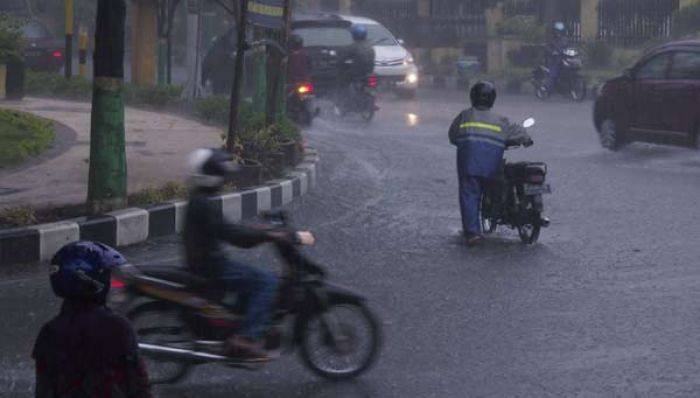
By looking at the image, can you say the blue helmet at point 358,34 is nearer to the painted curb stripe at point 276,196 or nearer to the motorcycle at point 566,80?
the motorcycle at point 566,80

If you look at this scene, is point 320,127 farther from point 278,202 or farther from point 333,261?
point 333,261

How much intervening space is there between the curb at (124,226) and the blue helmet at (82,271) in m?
4.77

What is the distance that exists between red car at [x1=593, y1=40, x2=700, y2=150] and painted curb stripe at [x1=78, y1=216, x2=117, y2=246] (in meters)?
8.80

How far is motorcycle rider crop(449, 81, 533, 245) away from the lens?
1102cm

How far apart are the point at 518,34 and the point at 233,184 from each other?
2497cm

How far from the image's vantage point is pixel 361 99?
22578mm

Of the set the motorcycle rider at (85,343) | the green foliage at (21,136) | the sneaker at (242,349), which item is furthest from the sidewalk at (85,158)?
the motorcycle rider at (85,343)

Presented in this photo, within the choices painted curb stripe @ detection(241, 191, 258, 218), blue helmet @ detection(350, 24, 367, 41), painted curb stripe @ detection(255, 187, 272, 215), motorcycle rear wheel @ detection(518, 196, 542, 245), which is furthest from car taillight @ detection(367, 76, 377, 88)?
motorcycle rear wheel @ detection(518, 196, 542, 245)

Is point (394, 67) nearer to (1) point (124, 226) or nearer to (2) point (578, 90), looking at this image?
(2) point (578, 90)

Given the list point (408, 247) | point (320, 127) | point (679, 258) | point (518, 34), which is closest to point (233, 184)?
point (408, 247)

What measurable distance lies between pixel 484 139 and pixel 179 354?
16.1 feet

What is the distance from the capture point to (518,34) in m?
36.9

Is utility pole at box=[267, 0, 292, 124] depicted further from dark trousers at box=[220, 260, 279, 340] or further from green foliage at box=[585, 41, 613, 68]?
green foliage at box=[585, 41, 613, 68]

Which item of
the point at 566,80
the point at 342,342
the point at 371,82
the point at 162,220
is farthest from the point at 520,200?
the point at 566,80
